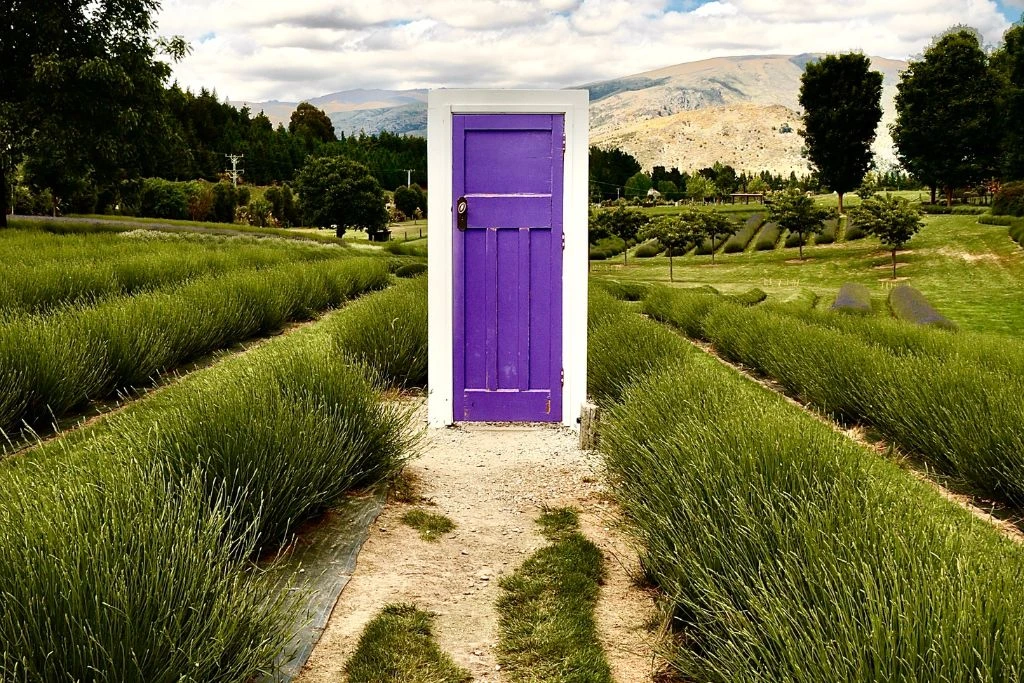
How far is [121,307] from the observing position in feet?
22.8

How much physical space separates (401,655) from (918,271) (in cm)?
2098

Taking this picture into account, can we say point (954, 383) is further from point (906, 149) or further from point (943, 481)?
point (906, 149)

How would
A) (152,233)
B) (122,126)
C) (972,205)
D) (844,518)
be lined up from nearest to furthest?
(844,518)
(122,126)
(152,233)
(972,205)

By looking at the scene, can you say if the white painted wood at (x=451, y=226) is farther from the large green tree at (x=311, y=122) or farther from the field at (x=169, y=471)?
the large green tree at (x=311, y=122)

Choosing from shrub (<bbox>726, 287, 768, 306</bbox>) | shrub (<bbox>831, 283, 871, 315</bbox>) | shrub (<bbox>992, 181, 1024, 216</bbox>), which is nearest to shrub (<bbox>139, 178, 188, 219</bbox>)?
shrub (<bbox>726, 287, 768, 306</bbox>)

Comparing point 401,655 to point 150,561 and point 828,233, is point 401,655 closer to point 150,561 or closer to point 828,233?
point 150,561

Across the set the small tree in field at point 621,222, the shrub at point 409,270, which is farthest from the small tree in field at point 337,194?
the shrub at point 409,270

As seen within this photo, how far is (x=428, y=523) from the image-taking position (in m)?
3.92

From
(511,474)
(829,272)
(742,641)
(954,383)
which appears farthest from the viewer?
(829,272)

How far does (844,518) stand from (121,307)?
6.01m

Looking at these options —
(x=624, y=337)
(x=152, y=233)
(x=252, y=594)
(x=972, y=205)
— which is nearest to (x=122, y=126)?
(x=152, y=233)

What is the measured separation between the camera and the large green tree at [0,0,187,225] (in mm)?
18422

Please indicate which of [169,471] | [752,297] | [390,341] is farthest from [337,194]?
[169,471]

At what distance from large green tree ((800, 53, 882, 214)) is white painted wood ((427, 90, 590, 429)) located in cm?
3492
